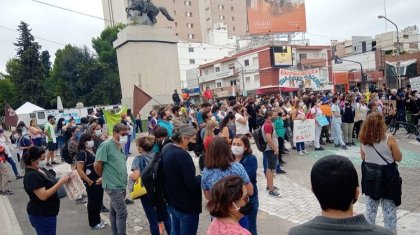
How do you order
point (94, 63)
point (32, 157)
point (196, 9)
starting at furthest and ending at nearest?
point (196, 9), point (94, 63), point (32, 157)

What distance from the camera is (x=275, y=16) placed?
48.5 metres

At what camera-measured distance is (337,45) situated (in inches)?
2356

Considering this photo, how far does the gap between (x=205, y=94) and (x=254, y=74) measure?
27.1 meters

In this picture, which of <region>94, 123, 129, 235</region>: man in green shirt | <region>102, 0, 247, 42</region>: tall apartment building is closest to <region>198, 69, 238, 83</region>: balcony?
<region>102, 0, 247, 42</region>: tall apartment building

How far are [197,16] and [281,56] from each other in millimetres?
43104

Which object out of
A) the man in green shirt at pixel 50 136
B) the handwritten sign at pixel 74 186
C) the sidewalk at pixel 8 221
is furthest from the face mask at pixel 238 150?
the man in green shirt at pixel 50 136

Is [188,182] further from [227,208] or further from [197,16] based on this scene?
[197,16]

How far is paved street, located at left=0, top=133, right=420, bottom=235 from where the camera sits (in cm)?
532

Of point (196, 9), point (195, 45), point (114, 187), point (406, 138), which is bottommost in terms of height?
point (406, 138)

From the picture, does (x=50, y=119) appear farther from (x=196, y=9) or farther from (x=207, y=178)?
(x=196, y=9)

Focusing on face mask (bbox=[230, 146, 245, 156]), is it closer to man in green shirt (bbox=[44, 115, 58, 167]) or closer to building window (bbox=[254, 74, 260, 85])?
man in green shirt (bbox=[44, 115, 58, 167])

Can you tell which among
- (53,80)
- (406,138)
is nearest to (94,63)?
(53,80)

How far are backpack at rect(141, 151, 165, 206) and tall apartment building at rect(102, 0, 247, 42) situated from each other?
72.7 meters

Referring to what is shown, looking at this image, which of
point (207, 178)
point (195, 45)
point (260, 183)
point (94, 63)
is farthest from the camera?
point (195, 45)
